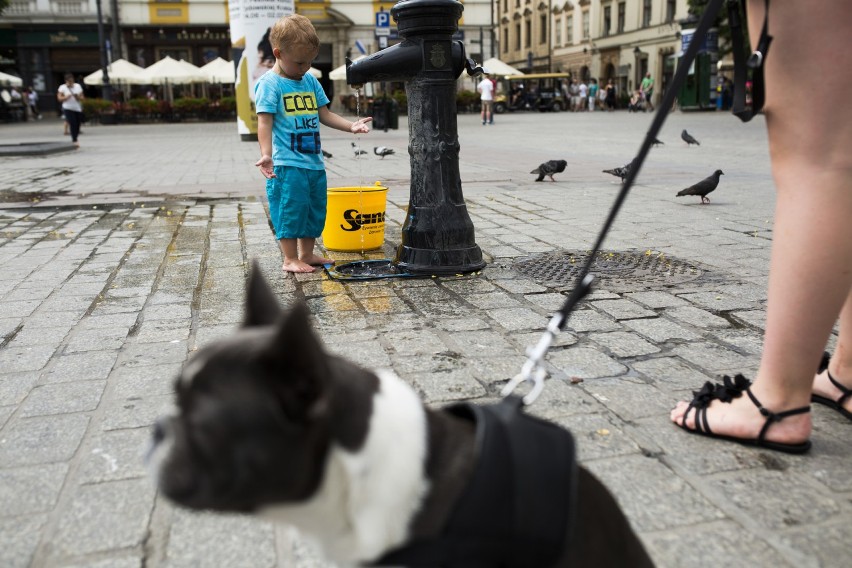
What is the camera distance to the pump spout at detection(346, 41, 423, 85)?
4.42 meters

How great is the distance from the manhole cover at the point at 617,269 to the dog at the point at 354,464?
9.98ft

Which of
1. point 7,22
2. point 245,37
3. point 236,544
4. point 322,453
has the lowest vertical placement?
point 236,544

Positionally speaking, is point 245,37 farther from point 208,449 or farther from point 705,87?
point 705,87

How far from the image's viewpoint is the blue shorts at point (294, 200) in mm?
4691

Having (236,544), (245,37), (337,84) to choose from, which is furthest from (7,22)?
(236,544)

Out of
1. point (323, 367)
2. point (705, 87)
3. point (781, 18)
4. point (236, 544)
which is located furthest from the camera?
point (705, 87)

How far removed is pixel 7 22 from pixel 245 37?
29225 millimetres

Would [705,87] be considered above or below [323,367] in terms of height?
above

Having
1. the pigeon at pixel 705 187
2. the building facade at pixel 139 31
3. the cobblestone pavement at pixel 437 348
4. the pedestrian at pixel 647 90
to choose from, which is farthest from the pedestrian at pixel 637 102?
the pigeon at pixel 705 187

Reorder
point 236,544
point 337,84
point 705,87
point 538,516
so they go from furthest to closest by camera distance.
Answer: point 337,84 < point 705,87 < point 236,544 < point 538,516

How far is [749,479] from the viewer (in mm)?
2078

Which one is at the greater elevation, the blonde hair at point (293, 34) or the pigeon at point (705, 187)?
the blonde hair at point (293, 34)

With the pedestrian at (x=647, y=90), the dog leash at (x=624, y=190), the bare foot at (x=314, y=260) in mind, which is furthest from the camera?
the pedestrian at (x=647, y=90)

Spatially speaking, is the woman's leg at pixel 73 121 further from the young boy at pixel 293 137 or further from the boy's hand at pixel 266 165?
the boy's hand at pixel 266 165
